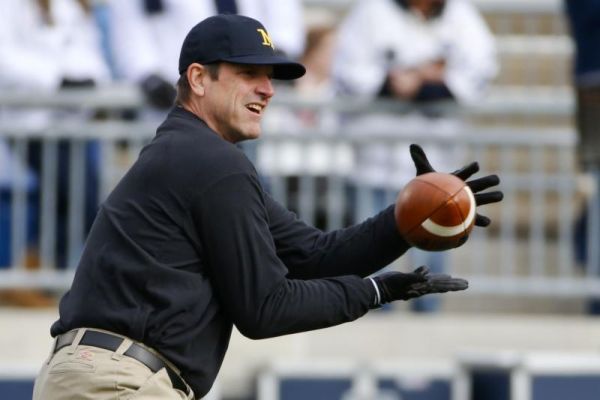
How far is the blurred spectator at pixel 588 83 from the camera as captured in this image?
932 centimetres

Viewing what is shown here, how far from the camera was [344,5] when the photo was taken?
10.8 meters

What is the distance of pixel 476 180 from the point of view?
562 cm

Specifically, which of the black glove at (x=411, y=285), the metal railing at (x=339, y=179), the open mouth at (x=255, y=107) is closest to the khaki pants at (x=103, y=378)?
the black glove at (x=411, y=285)

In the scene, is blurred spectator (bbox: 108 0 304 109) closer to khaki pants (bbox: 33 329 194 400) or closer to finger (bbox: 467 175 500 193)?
finger (bbox: 467 175 500 193)

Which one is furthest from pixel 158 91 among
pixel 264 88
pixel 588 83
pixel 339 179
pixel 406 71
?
pixel 264 88

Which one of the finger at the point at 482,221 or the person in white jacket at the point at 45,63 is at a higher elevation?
the person in white jacket at the point at 45,63

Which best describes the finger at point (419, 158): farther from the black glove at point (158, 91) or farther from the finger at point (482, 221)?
the black glove at point (158, 91)

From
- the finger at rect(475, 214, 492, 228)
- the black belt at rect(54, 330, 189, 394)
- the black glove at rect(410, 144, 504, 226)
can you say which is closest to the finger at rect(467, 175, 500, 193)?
the black glove at rect(410, 144, 504, 226)

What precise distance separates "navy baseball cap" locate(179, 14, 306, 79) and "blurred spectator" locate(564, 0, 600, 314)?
4151mm

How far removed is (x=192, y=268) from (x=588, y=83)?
15.1ft

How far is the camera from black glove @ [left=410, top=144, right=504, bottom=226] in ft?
18.4

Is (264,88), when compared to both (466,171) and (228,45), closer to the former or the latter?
(228,45)

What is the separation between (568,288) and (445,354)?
0.83 metres

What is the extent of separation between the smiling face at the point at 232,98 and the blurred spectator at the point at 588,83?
4.14 meters
